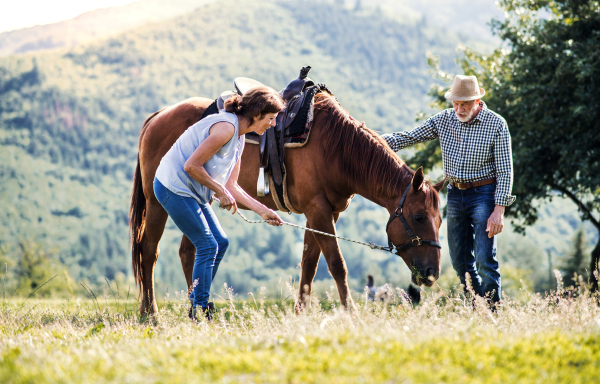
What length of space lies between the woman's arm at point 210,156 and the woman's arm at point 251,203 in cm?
36

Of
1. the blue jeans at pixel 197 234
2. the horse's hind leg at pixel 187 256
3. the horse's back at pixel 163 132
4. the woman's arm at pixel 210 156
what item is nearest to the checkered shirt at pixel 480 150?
the woman's arm at pixel 210 156

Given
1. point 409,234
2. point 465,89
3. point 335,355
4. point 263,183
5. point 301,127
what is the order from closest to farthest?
point 335,355
point 409,234
point 465,89
point 301,127
point 263,183

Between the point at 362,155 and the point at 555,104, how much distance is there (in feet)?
30.7

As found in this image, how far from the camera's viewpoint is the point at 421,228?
5.04 metres

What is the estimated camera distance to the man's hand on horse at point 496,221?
196 inches

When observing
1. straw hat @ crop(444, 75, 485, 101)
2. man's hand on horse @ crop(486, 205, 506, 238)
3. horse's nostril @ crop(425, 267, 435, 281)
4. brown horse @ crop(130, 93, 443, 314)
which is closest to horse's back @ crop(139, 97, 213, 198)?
brown horse @ crop(130, 93, 443, 314)

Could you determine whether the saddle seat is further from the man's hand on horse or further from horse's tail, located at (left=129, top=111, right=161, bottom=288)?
the man's hand on horse

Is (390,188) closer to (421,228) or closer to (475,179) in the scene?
(421,228)

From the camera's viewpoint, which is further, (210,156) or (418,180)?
(418,180)

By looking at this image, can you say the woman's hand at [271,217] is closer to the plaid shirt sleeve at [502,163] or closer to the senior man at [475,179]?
the senior man at [475,179]

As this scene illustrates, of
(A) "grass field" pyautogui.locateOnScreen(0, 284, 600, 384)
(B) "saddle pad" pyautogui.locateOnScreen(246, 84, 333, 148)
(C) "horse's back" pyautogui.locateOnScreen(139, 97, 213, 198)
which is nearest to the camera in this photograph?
(A) "grass field" pyautogui.locateOnScreen(0, 284, 600, 384)

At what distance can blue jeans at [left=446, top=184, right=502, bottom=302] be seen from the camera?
5156 millimetres

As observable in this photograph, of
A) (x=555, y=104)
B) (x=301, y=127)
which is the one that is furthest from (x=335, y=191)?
(x=555, y=104)

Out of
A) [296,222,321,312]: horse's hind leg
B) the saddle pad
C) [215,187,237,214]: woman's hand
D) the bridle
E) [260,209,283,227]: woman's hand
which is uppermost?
the saddle pad
